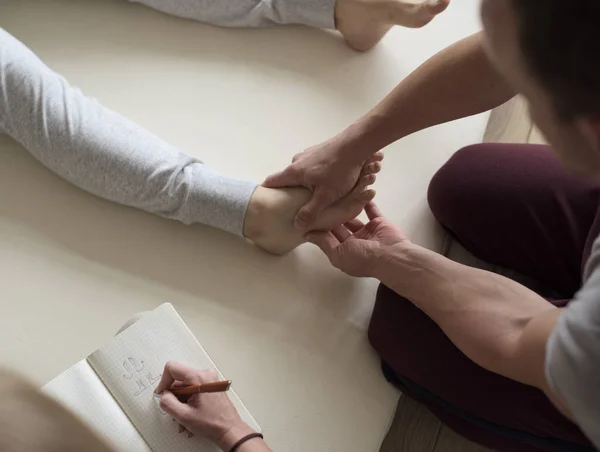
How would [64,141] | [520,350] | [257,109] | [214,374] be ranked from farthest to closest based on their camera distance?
[257,109], [64,141], [214,374], [520,350]

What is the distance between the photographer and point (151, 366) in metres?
0.85

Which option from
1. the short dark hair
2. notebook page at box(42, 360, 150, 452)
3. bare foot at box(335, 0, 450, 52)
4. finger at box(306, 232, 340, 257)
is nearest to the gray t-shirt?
the short dark hair

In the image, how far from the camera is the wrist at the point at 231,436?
2.51 feet

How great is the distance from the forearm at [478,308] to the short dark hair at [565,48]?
281 mm

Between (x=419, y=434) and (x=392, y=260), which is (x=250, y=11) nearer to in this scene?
(x=392, y=260)

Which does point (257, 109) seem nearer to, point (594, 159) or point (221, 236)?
point (221, 236)

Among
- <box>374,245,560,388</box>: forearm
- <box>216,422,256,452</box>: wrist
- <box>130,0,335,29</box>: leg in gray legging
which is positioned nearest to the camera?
<box>374,245,560,388</box>: forearm

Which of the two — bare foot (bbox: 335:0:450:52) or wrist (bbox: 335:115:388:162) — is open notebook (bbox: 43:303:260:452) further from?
bare foot (bbox: 335:0:450:52)

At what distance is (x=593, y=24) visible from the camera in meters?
0.39

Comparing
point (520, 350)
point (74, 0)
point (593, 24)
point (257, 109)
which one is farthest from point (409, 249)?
point (74, 0)

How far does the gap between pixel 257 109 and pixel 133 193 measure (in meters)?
0.26

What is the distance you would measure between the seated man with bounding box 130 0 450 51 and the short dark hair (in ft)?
2.13

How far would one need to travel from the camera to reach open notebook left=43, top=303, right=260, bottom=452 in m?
0.81

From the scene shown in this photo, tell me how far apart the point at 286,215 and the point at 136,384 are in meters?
0.32
